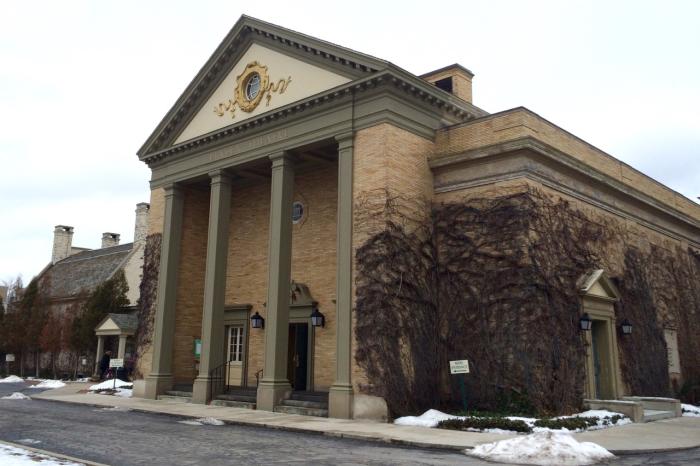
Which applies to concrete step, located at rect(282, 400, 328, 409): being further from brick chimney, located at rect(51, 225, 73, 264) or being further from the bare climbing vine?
brick chimney, located at rect(51, 225, 73, 264)

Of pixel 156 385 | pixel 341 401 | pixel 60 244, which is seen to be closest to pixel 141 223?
pixel 60 244

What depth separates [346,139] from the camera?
18.0 metres

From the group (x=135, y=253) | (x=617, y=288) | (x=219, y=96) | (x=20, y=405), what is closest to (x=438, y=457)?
(x=617, y=288)

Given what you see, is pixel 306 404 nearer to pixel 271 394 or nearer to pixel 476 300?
pixel 271 394

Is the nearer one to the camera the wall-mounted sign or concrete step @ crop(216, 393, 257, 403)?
concrete step @ crop(216, 393, 257, 403)

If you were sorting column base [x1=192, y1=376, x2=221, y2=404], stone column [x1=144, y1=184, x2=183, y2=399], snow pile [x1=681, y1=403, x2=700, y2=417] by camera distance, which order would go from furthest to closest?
stone column [x1=144, y1=184, x2=183, y2=399] → column base [x1=192, y1=376, x2=221, y2=404] → snow pile [x1=681, y1=403, x2=700, y2=417]

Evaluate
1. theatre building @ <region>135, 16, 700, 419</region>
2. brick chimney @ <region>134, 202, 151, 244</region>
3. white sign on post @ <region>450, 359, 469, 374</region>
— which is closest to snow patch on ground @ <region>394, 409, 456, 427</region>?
theatre building @ <region>135, 16, 700, 419</region>

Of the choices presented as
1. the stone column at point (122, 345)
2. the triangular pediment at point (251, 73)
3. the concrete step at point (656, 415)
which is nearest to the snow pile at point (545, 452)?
the concrete step at point (656, 415)

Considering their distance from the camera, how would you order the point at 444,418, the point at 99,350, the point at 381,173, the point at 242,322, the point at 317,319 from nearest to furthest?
the point at 444,418, the point at 381,173, the point at 317,319, the point at 242,322, the point at 99,350

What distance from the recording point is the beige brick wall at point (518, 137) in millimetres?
Answer: 17250

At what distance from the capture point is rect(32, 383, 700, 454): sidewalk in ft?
37.3

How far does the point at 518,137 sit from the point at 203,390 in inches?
500

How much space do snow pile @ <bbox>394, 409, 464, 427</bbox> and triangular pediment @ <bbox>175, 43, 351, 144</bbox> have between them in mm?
9847

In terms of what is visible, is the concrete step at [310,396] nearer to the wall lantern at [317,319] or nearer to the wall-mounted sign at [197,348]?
the wall lantern at [317,319]
